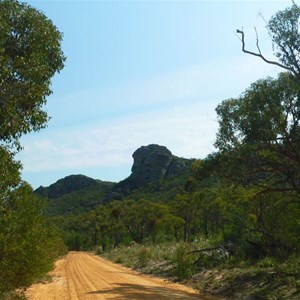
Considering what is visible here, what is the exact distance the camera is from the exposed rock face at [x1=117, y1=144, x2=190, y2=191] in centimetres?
17638

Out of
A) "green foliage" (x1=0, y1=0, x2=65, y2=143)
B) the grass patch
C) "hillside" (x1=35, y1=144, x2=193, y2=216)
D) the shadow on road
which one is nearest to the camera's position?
"green foliage" (x1=0, y1=0, x2=65, y2=143)

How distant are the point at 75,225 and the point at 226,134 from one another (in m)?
112

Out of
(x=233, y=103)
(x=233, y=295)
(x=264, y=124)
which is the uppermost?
(x=233, y=103)

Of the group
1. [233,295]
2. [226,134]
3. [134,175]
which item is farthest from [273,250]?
[134,175]

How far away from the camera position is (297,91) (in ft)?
62.0

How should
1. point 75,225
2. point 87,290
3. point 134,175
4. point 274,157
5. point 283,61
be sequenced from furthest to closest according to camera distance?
1. point 134,175
2. point 75,225
3. point 87,290
4. point 274,157
5. point 283,61

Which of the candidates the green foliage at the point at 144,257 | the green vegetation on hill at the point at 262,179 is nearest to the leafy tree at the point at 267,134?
the green vegetation on hill at the point at 262,179

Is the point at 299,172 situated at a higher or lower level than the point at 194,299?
higher

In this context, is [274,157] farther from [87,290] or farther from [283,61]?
[87,290]

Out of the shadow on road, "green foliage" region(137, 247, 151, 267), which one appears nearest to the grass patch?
the shadow on road

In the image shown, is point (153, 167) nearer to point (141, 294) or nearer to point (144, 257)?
point (144, 257)

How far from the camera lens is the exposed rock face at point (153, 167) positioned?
579 feet

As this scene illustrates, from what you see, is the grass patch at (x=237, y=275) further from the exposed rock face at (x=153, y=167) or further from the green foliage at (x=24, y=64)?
the exposed rock face at (x=153, y=167)

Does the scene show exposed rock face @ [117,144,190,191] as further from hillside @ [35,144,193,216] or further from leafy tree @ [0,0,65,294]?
leafy tree @ [0,0,65,294]
